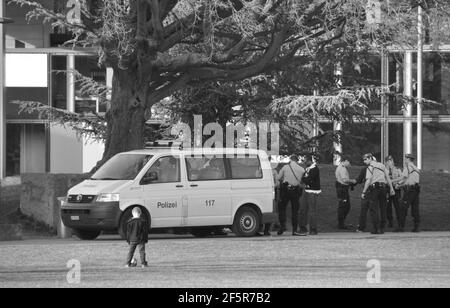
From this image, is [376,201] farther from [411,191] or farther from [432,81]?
[432,81]

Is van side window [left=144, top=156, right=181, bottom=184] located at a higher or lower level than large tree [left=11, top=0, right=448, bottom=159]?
lower

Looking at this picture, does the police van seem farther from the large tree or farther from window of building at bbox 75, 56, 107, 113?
window of building at bbox 75, 56, 107, 113

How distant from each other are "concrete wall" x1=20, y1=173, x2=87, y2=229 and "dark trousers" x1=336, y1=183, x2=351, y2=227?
6.09m

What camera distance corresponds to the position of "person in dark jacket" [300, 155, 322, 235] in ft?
83.3

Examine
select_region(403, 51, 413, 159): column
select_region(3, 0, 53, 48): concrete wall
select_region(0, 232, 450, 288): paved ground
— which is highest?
select_region(3, 0, 53, 48): concrete wall

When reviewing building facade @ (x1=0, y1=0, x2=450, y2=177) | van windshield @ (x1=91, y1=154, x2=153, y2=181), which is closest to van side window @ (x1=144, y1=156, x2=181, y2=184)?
van windshield @ (x1=91, y1=154, x2=153, y2=181)

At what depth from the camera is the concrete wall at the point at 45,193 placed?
2645cm

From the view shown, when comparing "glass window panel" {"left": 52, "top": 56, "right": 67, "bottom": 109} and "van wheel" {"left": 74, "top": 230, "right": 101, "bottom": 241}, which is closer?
"van wheel" {"left": 74, "top": 230, "right": 101, "bottom": 241}

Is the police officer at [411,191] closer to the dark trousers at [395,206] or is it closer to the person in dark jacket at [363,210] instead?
the dark trousers at [395,206]

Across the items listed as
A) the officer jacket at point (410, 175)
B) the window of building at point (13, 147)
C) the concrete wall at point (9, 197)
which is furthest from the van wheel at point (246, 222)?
the window of building at point (13, 147)

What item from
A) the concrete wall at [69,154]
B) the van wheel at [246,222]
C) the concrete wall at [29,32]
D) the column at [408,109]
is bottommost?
the van wheel at [246,222]

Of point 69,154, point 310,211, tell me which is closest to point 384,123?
point 69,154

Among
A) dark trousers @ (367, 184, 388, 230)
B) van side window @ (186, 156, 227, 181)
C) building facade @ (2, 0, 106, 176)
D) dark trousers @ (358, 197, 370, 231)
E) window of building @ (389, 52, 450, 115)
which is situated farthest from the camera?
building facade @ (2, 0, 106, 176)

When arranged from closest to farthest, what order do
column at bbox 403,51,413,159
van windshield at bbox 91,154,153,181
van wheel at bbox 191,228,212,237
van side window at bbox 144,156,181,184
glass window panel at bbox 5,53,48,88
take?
van windshield at bbox 91,154,153,181 < van side window at bbox 144,156,181,184 < van wheel at bbox 191,228,212,237 < column at bbox 403,51,413,159 < glass window panel at bbox 5,53,48,88
